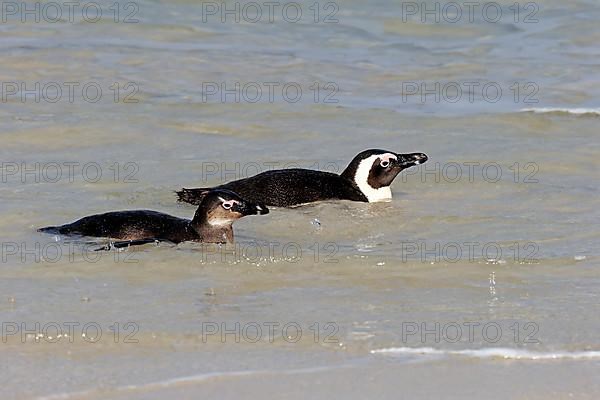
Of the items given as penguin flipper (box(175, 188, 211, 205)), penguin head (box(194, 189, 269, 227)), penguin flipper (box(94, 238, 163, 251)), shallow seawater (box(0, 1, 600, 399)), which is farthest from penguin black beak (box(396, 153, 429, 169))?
penguin flipper (box(94, 238, 163, 251))

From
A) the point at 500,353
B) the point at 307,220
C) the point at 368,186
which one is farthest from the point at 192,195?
the point at 500,353

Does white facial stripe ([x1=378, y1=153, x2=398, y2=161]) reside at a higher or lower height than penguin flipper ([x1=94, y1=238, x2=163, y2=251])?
higher

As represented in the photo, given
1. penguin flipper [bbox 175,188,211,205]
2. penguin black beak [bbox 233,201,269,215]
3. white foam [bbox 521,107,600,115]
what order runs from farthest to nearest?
1. white foam [bbox 521,107,600,115]
2. penguin flipper [bbox 175,188,211,205]
3. penguin black beak [bbox 233,201,269,215]

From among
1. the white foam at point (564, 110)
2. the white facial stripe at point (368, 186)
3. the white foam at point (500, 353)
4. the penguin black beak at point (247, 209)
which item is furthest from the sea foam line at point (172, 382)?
the white foam at point (564, 110)

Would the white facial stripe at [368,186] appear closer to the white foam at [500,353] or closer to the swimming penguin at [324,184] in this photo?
the swimming penguin at [324,184]

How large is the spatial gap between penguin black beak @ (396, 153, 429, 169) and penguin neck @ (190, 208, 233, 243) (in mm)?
2007

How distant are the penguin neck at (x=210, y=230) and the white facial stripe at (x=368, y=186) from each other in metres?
1.70

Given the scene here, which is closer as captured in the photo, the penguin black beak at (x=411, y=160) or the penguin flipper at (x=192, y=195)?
the penguin flipper at (x=192, y=195)

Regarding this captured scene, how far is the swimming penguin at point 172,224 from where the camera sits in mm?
7664

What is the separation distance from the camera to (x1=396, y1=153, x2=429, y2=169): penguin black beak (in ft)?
31.2

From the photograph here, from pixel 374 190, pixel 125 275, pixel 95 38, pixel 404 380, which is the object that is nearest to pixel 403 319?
pixel 404 380

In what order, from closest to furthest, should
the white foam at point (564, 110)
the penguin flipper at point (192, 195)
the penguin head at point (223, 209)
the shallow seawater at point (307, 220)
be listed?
the shallow seawater at point (307, 220) < the penguin head at point (223, 209) < the penguin flipper at point (192, 195) < the white foam at point (564, 110)

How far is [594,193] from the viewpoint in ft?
30.1

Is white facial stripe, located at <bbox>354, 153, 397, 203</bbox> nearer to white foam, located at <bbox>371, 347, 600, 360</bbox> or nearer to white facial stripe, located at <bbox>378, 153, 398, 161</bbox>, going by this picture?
white facial stripe, located at <bbox>378, 153, 398, 161</bbox>
